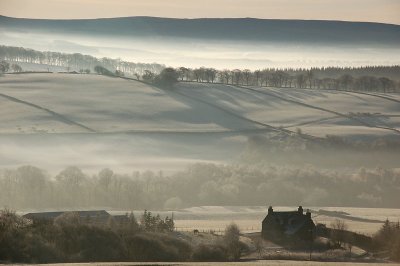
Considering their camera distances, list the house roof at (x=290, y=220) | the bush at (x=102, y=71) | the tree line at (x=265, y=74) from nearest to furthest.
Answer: the house roof at (x=290, y=220) → the bush at (x=102, y=71) → the tree line at (x=265, y=74)

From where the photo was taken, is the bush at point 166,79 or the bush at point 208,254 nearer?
the bush at point 208,254

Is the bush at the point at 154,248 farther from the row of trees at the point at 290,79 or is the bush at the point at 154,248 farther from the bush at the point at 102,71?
the bush at the point at 102,71

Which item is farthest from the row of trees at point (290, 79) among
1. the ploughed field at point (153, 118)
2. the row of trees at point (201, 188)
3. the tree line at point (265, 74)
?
the row of trees at point (201, 188)

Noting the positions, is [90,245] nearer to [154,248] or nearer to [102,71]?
[154,248]

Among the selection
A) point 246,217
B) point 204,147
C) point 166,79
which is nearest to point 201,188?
point 246,217

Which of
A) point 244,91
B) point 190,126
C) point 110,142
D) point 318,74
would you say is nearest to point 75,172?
point 110,142

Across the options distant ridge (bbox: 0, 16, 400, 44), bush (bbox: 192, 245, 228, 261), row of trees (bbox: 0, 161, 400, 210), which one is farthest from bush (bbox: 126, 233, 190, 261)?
distant ridge (bbox: 0, 16, 400, 44)

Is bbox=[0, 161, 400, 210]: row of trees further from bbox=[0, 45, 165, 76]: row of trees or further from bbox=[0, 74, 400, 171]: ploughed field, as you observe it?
bbox=[0, 45, 165, 76]: row of trees
